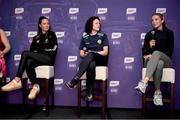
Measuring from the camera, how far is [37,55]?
14.2 ft

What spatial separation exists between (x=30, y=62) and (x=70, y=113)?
2.96 ft

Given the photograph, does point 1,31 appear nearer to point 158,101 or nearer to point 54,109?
point 54,109

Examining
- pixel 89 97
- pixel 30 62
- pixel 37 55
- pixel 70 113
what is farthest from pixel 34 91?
pixel 89 97

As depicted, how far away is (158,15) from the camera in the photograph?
14.3 ft

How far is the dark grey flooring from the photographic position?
4.16 meters

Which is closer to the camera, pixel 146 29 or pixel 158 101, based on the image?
pixel 158 101

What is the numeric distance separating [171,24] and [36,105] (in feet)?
7.88

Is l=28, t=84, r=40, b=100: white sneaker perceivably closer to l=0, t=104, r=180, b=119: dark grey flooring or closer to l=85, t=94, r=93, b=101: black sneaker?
l=0, t=104, r=180, b=119: dark grey flooring

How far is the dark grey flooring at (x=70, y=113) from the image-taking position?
4156 millimetres

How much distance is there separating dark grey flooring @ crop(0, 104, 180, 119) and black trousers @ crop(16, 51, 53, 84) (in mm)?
484

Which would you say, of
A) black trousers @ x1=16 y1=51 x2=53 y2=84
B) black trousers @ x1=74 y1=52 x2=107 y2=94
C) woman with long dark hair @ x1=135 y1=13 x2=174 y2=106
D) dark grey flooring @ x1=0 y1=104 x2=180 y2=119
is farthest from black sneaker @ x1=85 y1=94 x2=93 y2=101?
black trousers @ x1=16 y1=51 x2=53 y2=84

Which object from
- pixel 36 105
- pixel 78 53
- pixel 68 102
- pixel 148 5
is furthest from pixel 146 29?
pixel 36 105

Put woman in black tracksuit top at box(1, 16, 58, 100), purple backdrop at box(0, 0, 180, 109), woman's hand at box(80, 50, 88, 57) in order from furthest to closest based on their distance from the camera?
purple backdrop at box(0, 0, 180, 109) < woman's hand at box(80, 50, 88, 57) < woman in black tracksuit top at box(1, 16, 58, 100)

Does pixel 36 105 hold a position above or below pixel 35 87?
below
